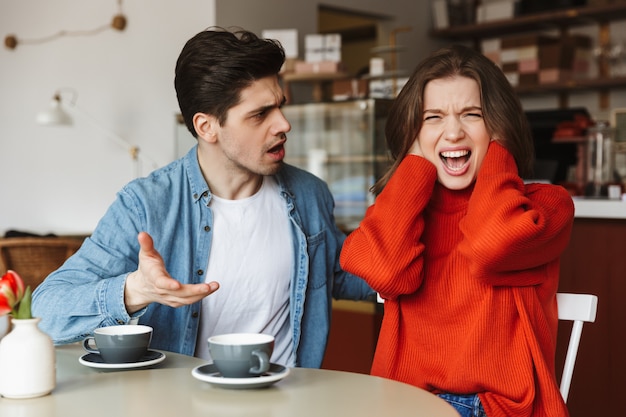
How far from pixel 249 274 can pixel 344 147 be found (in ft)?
7.07

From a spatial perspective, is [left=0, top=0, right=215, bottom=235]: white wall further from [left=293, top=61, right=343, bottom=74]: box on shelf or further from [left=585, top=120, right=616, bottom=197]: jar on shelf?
[left=585, top=120, right=616, bottom=197]: jar on shelf

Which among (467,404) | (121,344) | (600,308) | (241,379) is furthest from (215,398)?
(600,308)

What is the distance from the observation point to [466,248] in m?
1.42

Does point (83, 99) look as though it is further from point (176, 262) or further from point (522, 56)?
point (176, 262)

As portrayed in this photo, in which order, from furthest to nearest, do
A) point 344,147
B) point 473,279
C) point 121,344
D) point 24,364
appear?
1. point 344,147
2. point 473,279
3. point 121,344
4. point 24,364

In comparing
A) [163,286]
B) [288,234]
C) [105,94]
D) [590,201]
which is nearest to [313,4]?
[105,94]

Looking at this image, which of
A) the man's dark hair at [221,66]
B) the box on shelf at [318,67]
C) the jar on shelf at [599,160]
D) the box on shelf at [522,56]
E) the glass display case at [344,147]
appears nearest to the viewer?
the man's dark hair at [221,66]

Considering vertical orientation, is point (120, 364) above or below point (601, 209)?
below

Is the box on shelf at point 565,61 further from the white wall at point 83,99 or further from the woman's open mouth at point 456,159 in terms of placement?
the woman's open mouth at point 456,159

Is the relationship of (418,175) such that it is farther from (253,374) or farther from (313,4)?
(313,4)

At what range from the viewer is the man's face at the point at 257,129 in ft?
5.68

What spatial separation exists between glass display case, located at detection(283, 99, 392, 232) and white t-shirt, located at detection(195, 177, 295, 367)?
5.68ft

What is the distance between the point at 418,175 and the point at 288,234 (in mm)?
379

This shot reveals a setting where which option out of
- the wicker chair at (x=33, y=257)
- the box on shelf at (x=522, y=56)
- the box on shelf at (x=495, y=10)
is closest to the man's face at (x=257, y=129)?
the wicker chair at (x=33, y=257)
